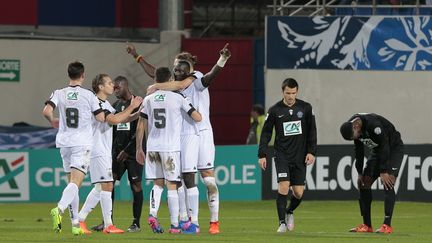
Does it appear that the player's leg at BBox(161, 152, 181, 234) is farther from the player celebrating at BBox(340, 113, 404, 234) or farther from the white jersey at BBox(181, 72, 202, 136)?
the player celebrating at BBox(340, 113, 404, 234)

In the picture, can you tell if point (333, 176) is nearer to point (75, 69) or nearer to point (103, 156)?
point (103, 156)

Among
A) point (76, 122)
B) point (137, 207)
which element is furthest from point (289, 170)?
point (76, 122)

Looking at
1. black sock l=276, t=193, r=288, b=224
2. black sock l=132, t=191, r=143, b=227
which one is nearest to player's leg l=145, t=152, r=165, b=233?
black sock l=132, t=191, r=143, b=227

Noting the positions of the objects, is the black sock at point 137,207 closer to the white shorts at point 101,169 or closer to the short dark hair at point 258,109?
the white shorts at point 101,169

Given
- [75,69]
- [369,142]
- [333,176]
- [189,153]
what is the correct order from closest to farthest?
[75,69]
[189,153]
[369,142]
[333,176]

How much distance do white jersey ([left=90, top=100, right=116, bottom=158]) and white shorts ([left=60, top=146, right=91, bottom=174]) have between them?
21.6 inches

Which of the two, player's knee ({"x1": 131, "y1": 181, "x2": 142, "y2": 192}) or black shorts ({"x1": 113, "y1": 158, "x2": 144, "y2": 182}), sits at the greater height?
black shorts ({"x1": 113, "y1": 158, "x2": 144, "y2": 182})

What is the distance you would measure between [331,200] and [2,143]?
7.46 meters

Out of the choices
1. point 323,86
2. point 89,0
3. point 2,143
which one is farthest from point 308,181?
point 89,0

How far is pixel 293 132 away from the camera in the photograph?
780 inches

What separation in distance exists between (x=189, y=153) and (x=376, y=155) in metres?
2.70

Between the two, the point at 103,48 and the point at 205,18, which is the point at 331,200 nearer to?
the point at 103,48

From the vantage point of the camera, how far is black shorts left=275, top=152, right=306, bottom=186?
64.8 feet

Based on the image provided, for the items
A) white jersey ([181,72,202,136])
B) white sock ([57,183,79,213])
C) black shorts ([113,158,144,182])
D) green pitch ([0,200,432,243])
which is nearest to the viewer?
green pitch ([0,200,432,243])
